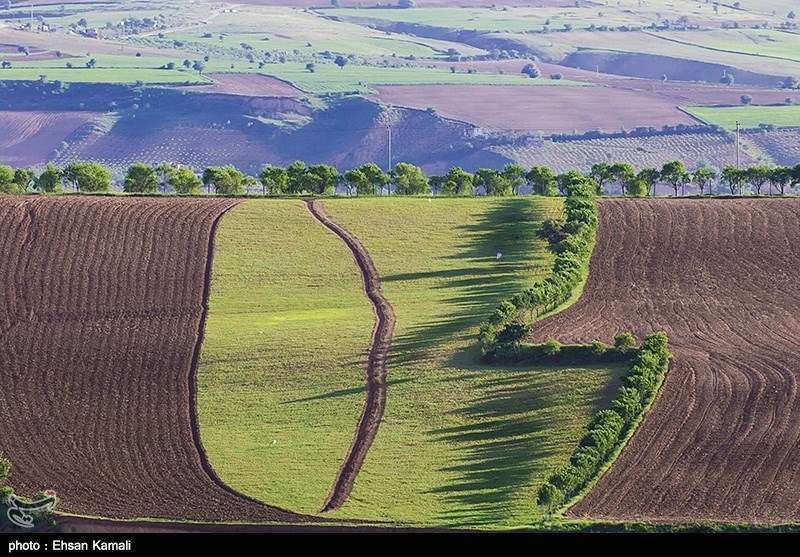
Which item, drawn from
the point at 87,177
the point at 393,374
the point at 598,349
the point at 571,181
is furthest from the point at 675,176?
the point at 393,374

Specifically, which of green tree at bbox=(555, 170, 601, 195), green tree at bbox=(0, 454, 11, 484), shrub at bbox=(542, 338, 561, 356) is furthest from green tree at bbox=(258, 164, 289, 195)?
green tree at bbox=(0, 454, 11, 484)

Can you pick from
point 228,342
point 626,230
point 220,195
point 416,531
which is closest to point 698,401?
point 416,531

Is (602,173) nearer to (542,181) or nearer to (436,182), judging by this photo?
(542,181)

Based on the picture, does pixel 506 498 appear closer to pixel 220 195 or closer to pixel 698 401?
pixel 698 401

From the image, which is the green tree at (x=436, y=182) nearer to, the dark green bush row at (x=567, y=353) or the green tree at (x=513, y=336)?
the green tree at (x=513, y=336)

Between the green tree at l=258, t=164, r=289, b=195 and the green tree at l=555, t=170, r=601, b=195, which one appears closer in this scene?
the green tree at l=555, t=170, r=601, b=195

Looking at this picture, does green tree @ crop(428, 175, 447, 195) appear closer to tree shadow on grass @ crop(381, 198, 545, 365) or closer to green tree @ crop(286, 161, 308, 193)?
green tree @ crop(286, 161, 308, 193)
